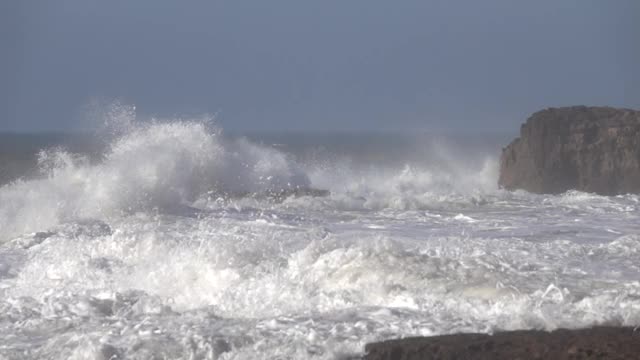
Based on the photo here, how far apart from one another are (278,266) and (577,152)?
47.6ft

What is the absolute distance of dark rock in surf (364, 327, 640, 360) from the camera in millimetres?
6125

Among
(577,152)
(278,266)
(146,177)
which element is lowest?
(278,266)

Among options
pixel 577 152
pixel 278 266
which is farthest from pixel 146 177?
pixel 577 152

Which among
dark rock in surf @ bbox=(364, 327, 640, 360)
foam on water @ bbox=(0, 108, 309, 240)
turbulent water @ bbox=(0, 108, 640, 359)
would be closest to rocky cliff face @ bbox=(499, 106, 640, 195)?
turbulent water @ bbox=(0, 108, 640, 359)

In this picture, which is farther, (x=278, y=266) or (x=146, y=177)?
(x=146, y=177)

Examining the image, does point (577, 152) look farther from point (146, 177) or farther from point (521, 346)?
point (521, 346)

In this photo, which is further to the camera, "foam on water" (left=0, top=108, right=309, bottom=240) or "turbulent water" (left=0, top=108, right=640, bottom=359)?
"foam on water" (left=0, top=108, right=309, bottom=240)

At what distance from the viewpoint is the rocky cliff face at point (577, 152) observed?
73.4ft

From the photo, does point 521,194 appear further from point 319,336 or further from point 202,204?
point 319,336

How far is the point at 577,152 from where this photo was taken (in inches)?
917

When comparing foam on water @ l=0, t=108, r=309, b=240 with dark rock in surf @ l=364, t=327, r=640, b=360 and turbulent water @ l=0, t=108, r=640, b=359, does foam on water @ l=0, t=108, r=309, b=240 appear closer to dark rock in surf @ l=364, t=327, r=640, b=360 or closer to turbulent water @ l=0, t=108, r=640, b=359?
turbulent water @ l=0, t=108, r=640, b=359

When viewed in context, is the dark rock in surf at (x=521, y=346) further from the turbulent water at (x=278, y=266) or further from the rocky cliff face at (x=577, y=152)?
the rocky cliff face at (x=577, y=152)

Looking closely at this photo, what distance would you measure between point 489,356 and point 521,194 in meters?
14.9

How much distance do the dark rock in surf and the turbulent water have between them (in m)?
0.44
